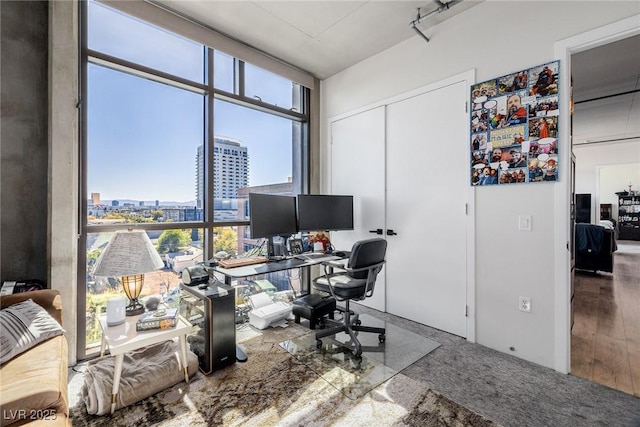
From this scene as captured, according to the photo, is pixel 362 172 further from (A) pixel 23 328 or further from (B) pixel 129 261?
(A) pixel 23 328

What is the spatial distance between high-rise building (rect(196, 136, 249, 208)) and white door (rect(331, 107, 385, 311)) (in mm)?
1219

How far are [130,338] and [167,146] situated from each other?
171 centimetres

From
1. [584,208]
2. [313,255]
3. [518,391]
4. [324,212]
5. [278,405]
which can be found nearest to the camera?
[278,405]

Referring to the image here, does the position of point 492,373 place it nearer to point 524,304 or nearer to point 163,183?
point 524,304

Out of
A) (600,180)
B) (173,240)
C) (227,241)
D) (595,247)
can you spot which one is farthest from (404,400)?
(600,180)

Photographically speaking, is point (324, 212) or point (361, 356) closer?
point (361, 356)

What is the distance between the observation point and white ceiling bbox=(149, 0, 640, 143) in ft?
8.14

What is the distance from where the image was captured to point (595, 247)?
15.7ft

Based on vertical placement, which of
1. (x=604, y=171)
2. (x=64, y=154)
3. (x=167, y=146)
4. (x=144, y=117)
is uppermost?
(x=604, y=171)

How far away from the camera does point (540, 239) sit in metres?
2.20

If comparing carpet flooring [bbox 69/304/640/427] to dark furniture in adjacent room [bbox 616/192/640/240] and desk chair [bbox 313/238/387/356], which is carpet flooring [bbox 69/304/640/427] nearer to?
desk chair [bbox 313/238/387/356]

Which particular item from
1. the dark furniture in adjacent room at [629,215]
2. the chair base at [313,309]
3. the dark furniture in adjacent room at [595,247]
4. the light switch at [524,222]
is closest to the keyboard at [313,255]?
the chair base at [313,309]

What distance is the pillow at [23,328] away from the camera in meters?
1.41

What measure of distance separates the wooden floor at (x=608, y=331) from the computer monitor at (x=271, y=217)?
2.56 metres
